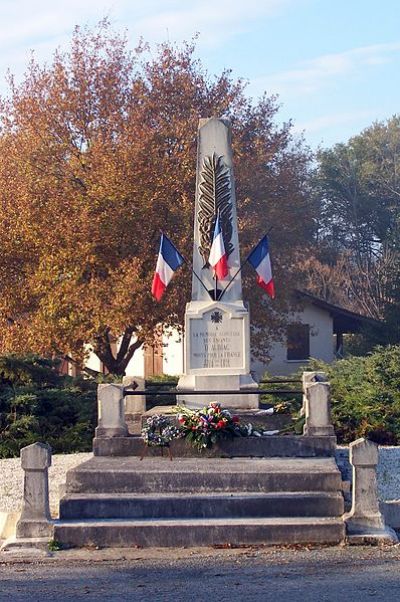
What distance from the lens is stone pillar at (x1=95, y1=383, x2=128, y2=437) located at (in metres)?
13.1

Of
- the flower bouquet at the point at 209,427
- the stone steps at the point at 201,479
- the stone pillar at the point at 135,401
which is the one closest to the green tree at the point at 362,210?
the stone pillar at the point at 135,401

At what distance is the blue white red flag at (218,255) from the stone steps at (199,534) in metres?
4.53

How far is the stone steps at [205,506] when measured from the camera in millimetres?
11195

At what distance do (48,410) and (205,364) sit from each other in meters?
3.02

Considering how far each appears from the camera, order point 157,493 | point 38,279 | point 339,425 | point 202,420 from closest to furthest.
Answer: point 157,493 < point 202,420 < point 339,425 < point 38,279

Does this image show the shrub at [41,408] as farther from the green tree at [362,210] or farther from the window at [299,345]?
the green tree at [362,210]

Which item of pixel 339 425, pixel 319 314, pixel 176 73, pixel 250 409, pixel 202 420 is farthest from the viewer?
pixel 319 314

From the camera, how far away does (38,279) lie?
81.2ft

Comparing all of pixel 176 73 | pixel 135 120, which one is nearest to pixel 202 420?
pixel 135 120

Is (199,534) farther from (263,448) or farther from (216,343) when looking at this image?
(216,343)

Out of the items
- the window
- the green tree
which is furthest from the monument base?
the green tree

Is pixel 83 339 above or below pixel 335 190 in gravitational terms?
below

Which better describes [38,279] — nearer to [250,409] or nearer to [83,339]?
[83,339]

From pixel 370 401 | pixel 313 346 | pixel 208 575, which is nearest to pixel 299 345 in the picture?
pixel 313 346
